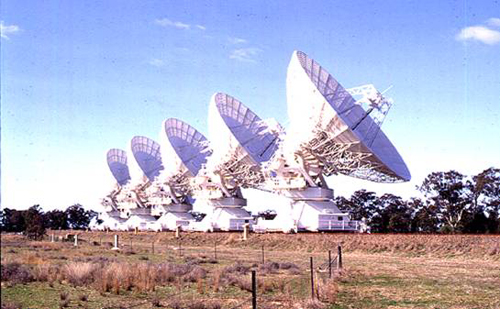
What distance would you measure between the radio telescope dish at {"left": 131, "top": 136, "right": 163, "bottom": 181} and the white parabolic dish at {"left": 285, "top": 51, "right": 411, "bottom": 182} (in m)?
48.2

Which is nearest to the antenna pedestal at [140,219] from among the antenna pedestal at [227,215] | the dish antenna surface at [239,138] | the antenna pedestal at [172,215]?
the antenna pedestal at [172,215]

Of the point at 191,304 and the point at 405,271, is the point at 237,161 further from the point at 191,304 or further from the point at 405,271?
the point at 191,304

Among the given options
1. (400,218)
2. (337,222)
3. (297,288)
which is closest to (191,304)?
(297,288)

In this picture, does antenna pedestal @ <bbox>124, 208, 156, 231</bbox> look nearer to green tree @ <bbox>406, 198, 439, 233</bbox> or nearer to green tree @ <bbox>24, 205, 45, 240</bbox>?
green tree @ <bbox>406, 198, 439, 233</bbox>

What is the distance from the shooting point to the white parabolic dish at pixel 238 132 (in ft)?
215

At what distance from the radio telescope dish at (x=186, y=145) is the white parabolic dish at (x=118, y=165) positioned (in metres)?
32.0

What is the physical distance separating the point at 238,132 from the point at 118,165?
176 ft

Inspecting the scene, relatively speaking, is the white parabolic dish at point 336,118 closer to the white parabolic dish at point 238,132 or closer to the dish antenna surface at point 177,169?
the white parabolic dish at point 238,132

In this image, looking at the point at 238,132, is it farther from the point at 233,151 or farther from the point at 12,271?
the point at 12,271

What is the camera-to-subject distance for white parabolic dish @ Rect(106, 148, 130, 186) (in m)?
113

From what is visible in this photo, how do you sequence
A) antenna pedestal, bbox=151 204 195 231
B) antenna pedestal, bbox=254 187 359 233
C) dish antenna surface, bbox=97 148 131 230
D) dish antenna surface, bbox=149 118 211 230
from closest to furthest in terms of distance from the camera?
1. antenna pedestal, bbox=254 187 359 233
2. dish antenna surface, bbox=149 118 211 230
3. antenna pedestal, bbox=151 204 195 231
4. dish antenna surface, bbox=97 148 131 230

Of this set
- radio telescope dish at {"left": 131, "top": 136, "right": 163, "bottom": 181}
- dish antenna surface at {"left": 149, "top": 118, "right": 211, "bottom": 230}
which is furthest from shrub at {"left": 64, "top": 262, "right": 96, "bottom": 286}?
radio telescope dish at {"left": 131, "top": 136, "right": 163, "bottom": 181}

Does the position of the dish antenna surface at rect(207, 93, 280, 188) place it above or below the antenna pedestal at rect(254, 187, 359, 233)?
above

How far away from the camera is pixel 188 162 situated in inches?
3297
